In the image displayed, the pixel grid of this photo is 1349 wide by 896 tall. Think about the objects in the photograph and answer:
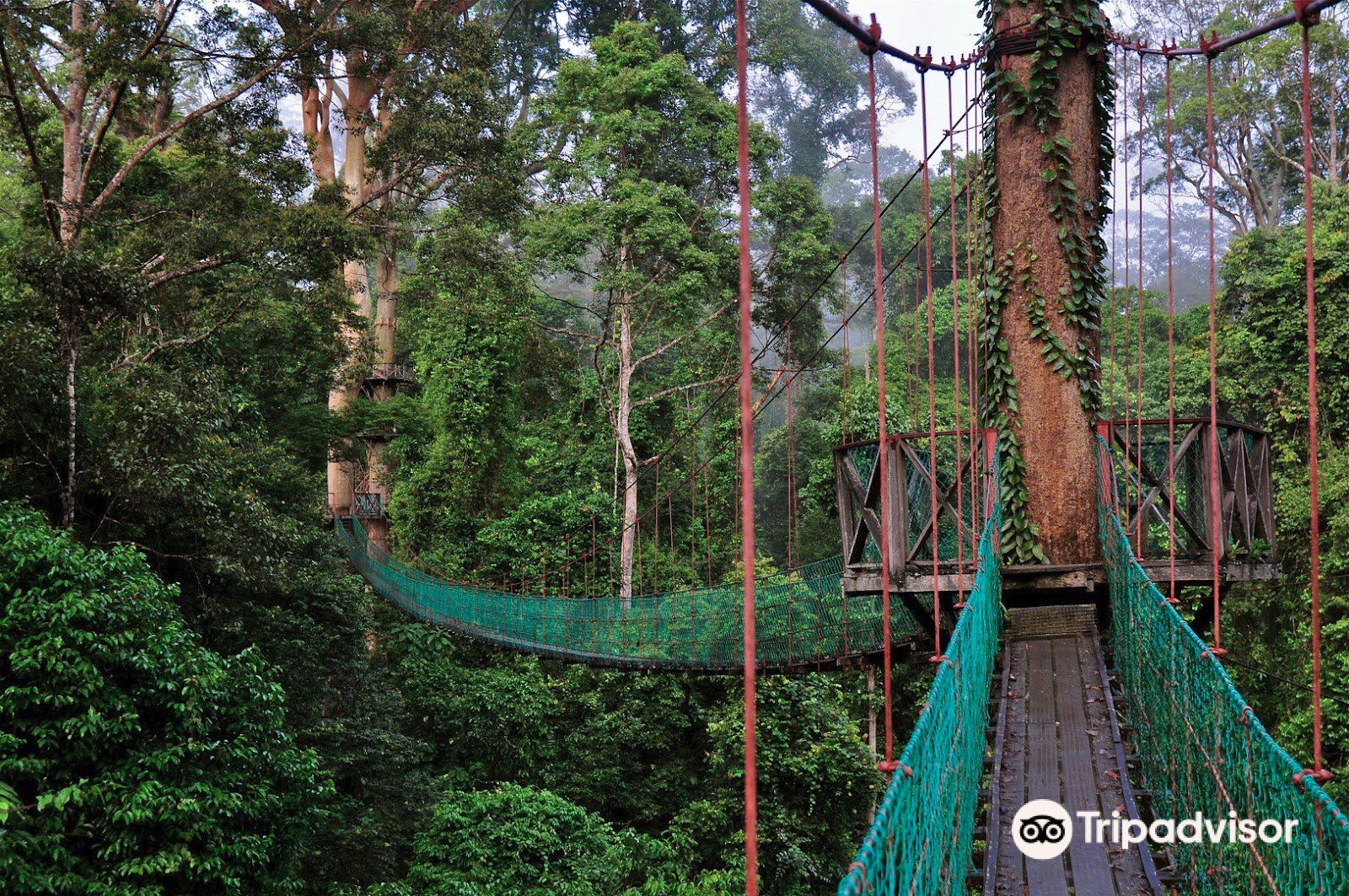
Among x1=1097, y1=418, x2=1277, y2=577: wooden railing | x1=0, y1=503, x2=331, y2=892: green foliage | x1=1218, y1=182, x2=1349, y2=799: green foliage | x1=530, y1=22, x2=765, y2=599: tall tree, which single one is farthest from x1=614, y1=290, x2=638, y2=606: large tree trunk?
x1=1097, y1=418, x2=1277, y2=577: wooden railing

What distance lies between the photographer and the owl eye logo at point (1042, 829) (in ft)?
7.39

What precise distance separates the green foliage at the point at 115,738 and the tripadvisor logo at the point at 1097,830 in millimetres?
3117

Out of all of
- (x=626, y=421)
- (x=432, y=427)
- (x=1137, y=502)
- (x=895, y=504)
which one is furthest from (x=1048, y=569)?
(x=432, y=427)

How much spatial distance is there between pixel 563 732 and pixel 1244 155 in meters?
12.2

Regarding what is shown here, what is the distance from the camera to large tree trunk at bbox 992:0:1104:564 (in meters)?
3.93

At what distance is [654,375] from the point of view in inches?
525

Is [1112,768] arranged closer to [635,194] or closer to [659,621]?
[659,621]

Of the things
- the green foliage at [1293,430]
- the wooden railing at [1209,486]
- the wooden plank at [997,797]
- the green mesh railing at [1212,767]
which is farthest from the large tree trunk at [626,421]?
the green mesh railing at [1212,767]

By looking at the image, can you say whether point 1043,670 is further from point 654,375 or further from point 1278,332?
point 654,375

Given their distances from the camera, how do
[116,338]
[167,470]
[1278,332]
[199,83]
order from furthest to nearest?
[199,83]
[1278,332]
[116,338]
[167,470]

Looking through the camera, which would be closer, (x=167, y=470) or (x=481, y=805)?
(x=167, y=470)

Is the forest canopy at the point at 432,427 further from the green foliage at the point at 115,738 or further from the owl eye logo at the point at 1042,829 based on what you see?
the owl eye logo at the point at 1042,829

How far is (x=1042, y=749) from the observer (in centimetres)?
268

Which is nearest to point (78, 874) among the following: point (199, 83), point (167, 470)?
point (167, 470)
